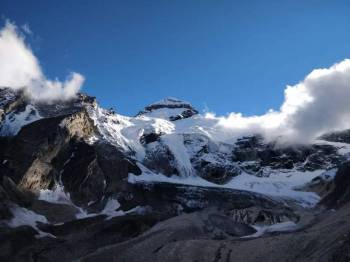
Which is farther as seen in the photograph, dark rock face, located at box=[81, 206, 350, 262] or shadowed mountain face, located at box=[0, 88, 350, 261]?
shadowed mountain face, located at box=[0, 88, 350, 261]

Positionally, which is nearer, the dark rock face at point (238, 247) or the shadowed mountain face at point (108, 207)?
the dark rock face at point (238, 247)

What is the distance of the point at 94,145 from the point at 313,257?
433 ft

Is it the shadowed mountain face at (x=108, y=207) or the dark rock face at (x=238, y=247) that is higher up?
the shadowed mountain face at (x=108, y=207)

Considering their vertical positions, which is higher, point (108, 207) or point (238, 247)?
point (108, 207)

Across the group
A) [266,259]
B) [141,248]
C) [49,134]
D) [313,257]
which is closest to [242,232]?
[141,248]

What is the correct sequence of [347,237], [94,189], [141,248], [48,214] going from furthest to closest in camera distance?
[94,189] < [48,214] < [141,248] < [347,237]

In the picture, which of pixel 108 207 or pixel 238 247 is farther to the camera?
pixel 108 207

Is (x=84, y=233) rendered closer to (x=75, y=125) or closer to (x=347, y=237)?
(x=75, y=125)

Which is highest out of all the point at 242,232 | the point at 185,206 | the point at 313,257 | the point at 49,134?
the point at 49,134

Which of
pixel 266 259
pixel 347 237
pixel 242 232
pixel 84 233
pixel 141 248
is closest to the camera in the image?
pixel 347 237

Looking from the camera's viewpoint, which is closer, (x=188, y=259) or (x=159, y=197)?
(x=188, y=259)

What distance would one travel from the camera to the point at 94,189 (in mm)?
171250

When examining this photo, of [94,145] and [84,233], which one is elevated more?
[94,145]

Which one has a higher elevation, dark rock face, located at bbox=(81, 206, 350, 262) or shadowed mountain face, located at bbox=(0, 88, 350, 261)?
shadowed mountain face, located at bbox=(0, 88, 350, 261)
